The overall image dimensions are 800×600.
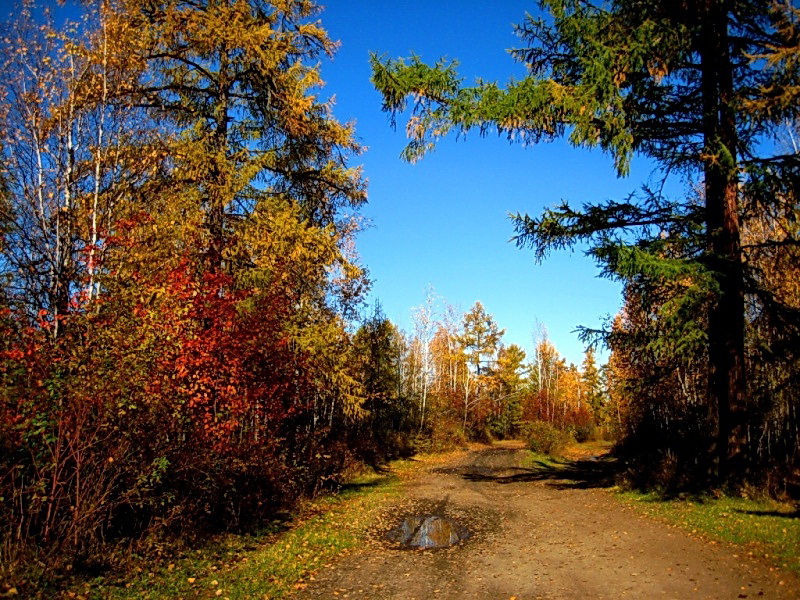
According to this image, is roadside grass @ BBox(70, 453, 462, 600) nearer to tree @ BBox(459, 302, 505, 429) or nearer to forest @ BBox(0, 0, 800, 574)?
forest @ BBox(0, 0, 800, 574)

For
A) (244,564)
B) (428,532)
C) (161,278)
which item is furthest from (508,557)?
(161,278)

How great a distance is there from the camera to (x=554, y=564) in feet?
24.9

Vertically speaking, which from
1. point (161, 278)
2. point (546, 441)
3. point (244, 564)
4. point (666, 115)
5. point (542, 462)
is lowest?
point (542, 462)

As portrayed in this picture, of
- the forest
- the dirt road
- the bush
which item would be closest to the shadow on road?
the forest

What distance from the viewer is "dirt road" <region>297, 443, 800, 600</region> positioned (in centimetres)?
631

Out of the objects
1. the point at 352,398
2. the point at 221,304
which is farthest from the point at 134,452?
the point at 352,398

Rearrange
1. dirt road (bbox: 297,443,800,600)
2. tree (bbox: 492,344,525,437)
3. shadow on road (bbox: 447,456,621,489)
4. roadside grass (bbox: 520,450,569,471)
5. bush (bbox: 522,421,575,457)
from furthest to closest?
tree (bbox: 492,344,525,437)
bush (bbox: 522,421,575,457)
roadside grass (bbox: 520,450,569,471)
shadow on road (bbox: 447,456,621,489)
dirt road (bbox: 297,443,800,600)

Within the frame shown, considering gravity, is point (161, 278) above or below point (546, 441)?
above

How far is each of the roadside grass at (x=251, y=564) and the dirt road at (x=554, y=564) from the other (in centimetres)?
46

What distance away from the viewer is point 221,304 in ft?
30.5

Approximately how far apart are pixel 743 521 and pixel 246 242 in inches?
466

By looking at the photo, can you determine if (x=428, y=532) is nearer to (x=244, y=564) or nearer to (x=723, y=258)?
(x=244, y=564)

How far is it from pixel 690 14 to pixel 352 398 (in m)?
11.6

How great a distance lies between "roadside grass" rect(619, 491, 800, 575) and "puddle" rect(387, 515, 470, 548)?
14.1ft
